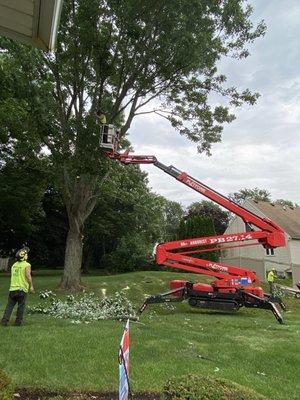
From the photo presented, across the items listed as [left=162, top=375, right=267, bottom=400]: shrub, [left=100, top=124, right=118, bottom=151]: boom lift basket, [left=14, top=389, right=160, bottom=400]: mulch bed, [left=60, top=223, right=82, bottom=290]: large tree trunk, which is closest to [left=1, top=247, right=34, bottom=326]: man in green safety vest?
[left=14, top=389, right=160, bottom=400]: mulch bed

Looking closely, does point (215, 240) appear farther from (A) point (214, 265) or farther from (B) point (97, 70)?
(B) point (97, 70)

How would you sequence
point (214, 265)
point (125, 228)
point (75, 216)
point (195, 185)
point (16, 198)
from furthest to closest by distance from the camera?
point (125, 228) < point (16, 198) < point (75, 216) < point (195, 185) < point (214, 265)

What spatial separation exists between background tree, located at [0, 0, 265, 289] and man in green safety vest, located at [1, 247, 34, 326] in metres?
6.26

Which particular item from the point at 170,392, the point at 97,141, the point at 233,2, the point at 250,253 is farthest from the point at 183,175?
the point at 250,253

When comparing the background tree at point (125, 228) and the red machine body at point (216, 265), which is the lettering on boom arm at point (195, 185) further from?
the background tree at point (125, 228)

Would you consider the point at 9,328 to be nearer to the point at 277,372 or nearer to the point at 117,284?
the point at 277,372

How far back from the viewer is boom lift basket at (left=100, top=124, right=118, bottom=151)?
16.2 meters

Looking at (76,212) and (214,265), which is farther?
(76,212)

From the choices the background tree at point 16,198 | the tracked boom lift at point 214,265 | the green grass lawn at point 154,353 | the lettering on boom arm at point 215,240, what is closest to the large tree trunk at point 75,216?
the tracked boom lift at point 214,265

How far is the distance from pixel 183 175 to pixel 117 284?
7.32 metres

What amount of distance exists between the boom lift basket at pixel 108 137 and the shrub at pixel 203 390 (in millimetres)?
12672

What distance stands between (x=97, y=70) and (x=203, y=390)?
16.8 meters

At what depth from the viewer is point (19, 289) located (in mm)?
11211

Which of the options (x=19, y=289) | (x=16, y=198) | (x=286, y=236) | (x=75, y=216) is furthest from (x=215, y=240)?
(x=286, y=236)
